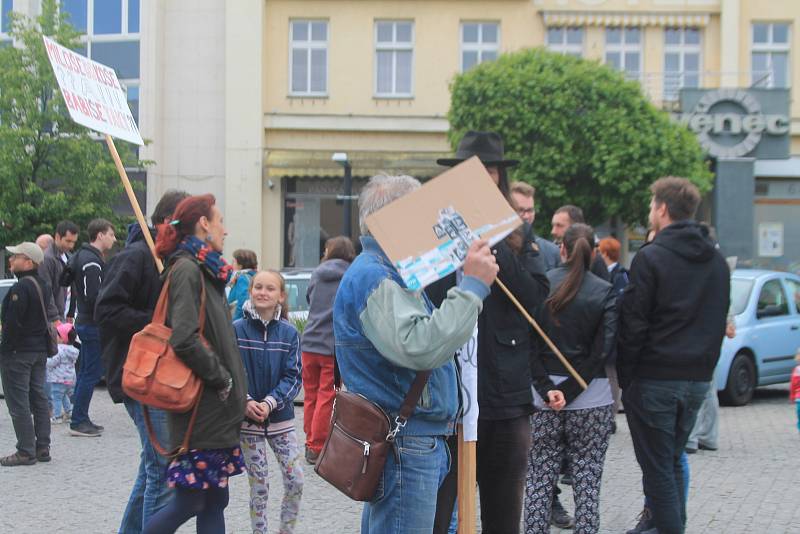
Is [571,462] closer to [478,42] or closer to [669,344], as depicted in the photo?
[669,344]

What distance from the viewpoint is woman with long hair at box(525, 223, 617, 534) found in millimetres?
5668

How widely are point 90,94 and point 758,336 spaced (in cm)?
926

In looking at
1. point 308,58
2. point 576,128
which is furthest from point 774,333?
point 308,58

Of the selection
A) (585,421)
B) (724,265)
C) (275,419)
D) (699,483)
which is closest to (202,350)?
(275,419)

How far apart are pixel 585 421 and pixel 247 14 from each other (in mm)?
22757

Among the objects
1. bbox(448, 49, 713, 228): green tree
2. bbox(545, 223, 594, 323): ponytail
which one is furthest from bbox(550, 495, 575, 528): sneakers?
bbox(448, 49, 713, 228): green tree

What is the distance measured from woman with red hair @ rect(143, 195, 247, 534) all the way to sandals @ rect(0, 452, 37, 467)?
456cm

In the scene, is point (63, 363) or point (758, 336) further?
point (758, 336)

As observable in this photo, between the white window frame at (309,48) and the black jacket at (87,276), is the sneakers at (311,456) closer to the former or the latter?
the black jacket at (87,276)

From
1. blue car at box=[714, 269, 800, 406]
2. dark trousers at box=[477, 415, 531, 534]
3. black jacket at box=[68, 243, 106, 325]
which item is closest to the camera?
dark trousers at box=[477, 415, 531, 534]

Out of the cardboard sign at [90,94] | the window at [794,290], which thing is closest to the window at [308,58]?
the window at [794,290]

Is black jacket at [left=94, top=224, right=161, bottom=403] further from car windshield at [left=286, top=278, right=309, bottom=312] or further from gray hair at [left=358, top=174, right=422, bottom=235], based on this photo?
car windshield at [left=286, top=278, right=309, bottom=312]

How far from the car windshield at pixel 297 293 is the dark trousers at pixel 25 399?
464 cm

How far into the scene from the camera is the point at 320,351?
8.50 metres
